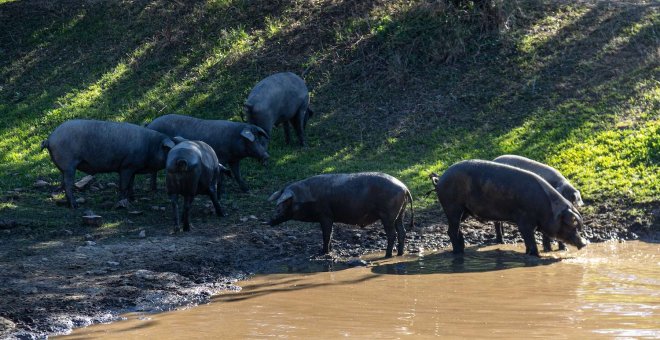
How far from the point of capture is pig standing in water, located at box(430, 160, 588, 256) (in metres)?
12.0

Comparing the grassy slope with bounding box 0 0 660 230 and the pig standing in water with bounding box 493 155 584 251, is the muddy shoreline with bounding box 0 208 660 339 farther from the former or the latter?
the grassy slope with bounding box 0 0 660 230

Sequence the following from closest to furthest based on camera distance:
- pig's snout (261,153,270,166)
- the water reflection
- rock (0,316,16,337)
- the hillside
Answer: rock (0,316,16,337) < the water reflection < the hillside < pig's snout (261,153,270,166)

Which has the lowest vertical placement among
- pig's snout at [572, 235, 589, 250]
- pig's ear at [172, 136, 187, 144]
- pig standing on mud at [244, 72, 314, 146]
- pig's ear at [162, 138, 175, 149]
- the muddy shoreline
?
the muddy shoreline

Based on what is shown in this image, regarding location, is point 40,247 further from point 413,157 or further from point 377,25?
point 377,25

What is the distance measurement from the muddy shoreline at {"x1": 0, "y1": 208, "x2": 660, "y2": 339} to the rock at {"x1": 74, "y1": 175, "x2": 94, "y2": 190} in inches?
101

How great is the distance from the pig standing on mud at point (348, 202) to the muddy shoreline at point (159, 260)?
1.34 feet

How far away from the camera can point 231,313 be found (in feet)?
31.7

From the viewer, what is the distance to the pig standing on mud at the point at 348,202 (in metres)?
12.2

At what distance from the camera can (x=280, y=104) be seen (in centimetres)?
1716

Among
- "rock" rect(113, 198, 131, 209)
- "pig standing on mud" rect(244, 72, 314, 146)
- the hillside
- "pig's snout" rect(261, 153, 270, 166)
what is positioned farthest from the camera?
"pig standing on mud" rect(244, 72, 314, 146)

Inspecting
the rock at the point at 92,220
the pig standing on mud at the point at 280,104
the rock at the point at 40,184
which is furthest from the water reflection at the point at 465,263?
the rock at the point at 40,184

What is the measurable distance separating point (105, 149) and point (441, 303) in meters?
6.54

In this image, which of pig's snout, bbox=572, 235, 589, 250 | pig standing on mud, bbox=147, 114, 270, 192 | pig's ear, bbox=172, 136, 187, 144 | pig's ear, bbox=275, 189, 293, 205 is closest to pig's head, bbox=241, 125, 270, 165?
pig standing on mud, bbox=147, 114, 270, 192

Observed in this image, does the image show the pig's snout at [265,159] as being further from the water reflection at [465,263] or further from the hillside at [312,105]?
the water reflection at [465,263]
